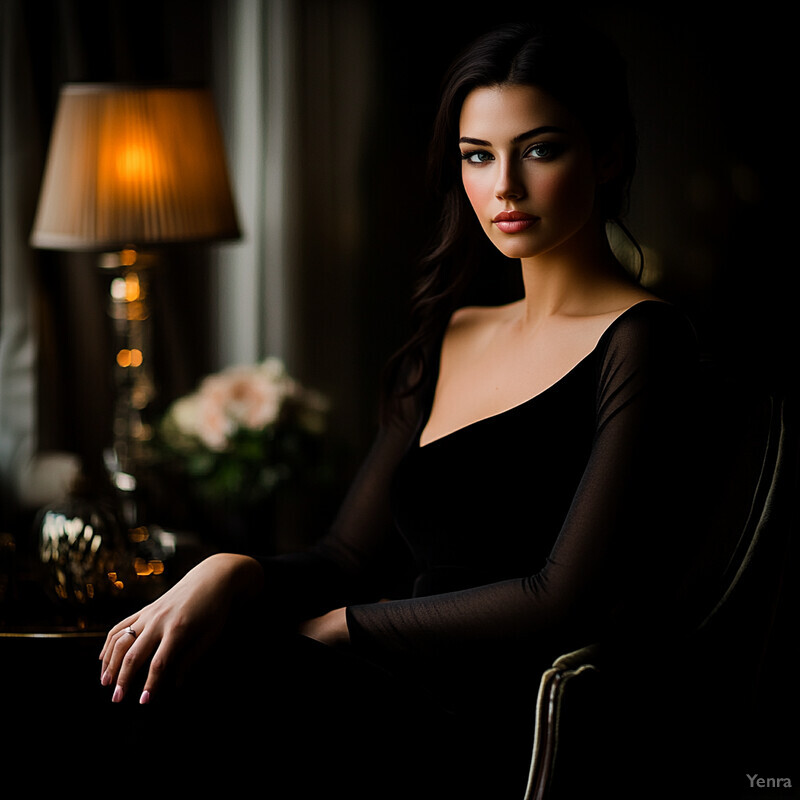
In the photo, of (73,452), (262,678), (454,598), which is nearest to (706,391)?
(454,598)

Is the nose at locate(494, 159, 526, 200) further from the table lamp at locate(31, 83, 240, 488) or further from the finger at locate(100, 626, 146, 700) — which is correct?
the table lamp at locate(31, 83, 240, 488)

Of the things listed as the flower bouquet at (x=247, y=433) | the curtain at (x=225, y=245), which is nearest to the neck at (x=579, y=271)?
the flower bouquet at (x=247, y=433)

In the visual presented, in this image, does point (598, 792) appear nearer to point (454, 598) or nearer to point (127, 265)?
point (454, 598)

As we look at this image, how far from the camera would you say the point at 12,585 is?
1680mm

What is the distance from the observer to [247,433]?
2393mm

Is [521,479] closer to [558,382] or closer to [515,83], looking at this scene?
[558,382]

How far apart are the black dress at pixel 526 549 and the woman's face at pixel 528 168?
6.3 inches

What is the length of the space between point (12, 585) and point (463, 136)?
1.02 metres

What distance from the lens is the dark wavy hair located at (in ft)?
4.30

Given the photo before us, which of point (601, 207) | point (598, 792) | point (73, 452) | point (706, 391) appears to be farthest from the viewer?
point (73, 452)

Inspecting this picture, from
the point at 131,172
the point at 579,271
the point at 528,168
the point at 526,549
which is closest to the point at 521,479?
the point at 526,549

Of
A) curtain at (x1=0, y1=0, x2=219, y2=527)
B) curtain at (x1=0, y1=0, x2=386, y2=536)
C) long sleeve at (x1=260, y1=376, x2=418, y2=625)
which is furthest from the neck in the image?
curtain at (x1=0, y1=0, x2=219, y2=527)

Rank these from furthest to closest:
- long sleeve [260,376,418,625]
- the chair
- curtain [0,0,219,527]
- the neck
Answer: curtain [0,0,219,527], long sleeve [260,376,418,625], the neck, the chair

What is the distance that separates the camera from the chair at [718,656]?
1.19 meters
